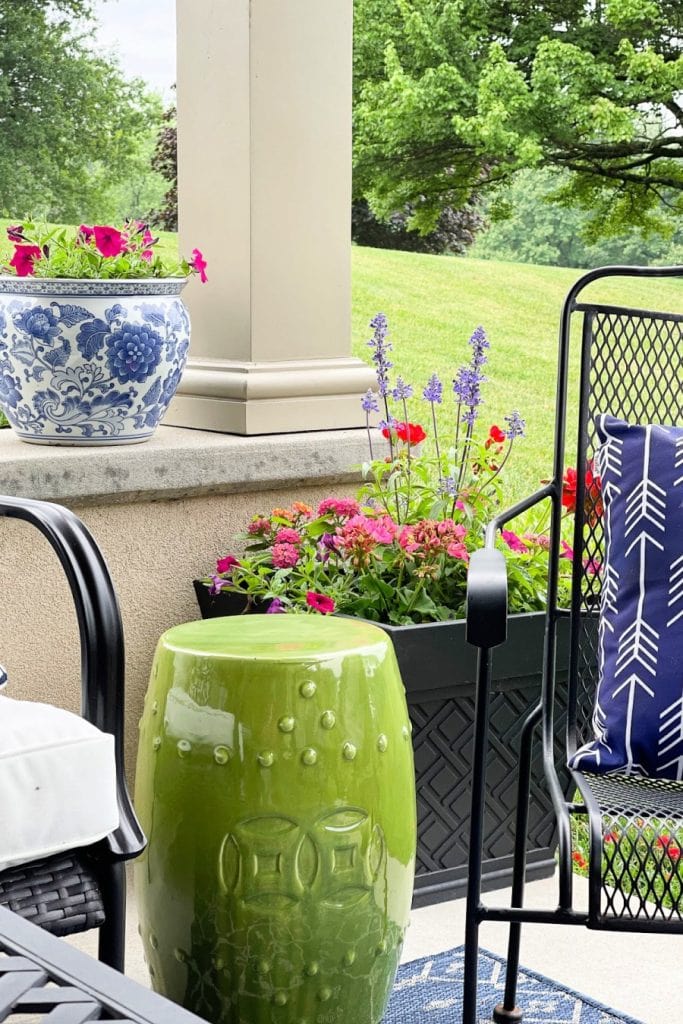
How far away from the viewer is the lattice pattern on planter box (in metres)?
2.07

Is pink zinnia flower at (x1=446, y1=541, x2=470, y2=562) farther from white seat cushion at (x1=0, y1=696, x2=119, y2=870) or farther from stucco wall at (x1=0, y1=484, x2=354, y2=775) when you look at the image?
white seat cushion at (x1=0, y1=696, x2=119, y2=870)

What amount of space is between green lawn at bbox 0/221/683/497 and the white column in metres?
5.30

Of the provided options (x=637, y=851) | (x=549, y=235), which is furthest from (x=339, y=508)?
(x=549, y=235)

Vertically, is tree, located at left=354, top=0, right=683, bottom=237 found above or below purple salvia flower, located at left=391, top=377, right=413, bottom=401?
above

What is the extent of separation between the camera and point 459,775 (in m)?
2.10

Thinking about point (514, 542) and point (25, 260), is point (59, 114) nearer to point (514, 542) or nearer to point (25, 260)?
point (25, 260)

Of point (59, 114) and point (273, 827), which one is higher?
point (59, 114)

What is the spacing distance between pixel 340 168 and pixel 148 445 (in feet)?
2.19

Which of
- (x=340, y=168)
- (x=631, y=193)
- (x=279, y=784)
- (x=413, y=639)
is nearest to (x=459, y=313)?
(x=631, y=193)

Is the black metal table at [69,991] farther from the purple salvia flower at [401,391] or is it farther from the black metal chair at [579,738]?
the purple salvia flower at [401,391]

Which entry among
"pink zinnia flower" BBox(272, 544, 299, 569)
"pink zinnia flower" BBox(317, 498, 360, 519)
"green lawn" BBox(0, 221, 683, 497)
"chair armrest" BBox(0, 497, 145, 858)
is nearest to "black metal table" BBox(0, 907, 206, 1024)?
"chair armrest" BBox(0, 497, 145, 858)


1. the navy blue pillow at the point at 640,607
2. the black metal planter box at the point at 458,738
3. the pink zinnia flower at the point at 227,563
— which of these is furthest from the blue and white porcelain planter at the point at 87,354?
the navy blue pillow at the point at 640,607

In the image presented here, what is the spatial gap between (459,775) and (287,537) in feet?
1.61

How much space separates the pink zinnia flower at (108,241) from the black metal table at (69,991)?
4.71 feet
